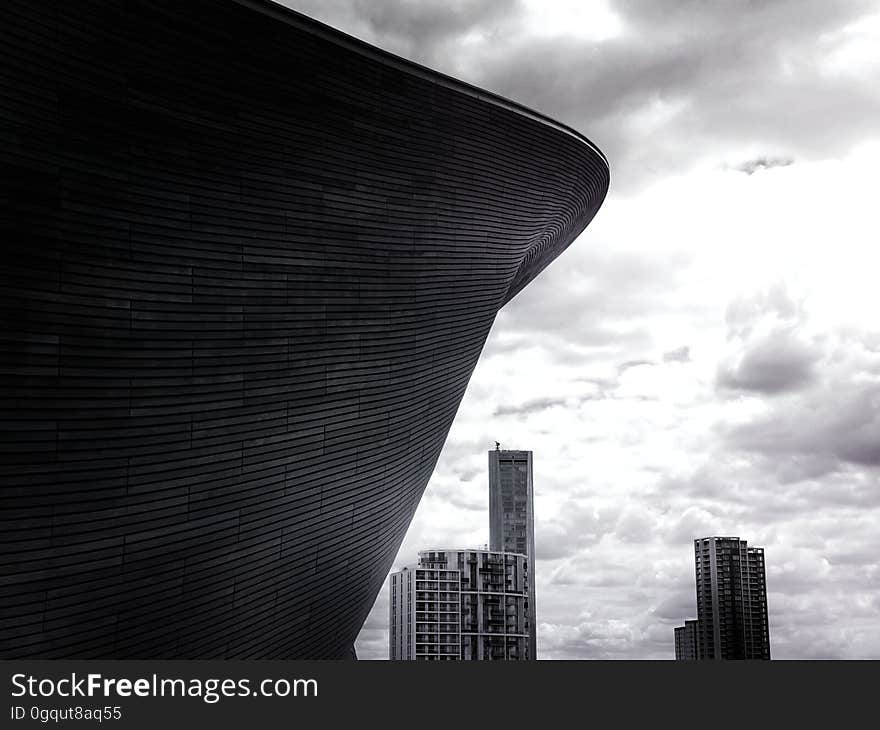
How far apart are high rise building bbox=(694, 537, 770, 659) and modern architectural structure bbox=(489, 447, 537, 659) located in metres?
16.4

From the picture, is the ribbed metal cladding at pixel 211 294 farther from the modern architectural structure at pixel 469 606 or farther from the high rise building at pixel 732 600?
the high rise building at pixel 732 600

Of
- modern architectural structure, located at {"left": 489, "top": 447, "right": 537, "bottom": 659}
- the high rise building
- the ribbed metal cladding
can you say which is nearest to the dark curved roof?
the ribbed metal cladding

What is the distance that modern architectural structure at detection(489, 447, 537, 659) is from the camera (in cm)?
7169

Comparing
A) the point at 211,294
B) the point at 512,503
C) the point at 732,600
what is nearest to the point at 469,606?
the point at 732,600

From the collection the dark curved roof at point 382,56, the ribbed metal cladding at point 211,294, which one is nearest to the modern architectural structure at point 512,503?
the ribbed metal cladding at point 211,294

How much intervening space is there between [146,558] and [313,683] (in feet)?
17.2

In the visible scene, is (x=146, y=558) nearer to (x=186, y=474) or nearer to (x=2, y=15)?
(x=186, y=474)

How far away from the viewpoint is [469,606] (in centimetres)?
4538

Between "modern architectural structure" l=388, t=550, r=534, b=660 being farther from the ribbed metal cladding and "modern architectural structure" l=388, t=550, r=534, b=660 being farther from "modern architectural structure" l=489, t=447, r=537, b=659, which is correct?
the ribbed metal cladding

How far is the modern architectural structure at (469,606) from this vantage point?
147 ft

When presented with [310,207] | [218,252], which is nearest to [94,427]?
[218,252]

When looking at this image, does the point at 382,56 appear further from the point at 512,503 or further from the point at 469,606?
the point at 512,503

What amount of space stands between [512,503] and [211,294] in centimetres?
6298

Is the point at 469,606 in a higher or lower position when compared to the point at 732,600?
lower
